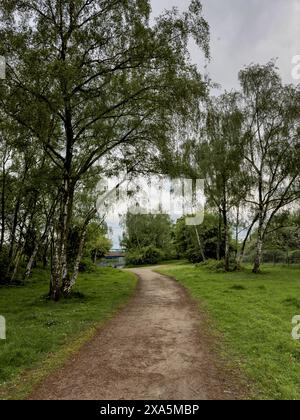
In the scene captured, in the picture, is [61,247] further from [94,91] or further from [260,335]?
[260,335]

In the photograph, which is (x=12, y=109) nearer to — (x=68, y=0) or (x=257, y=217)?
(x=68, y=0)

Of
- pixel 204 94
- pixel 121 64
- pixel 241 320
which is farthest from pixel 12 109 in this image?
pixel 241 320

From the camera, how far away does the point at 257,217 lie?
3644cm

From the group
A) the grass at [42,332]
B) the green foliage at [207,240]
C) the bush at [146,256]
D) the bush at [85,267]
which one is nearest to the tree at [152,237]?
the bush at [146,256]

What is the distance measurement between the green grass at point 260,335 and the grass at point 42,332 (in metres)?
4.62

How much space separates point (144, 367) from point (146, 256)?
6760cm

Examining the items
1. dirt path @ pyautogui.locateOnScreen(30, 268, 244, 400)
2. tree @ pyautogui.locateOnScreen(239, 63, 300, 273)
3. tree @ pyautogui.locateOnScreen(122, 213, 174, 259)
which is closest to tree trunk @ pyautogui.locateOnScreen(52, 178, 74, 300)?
dirt path @ pyautogui.locateOnScreen(30, 268, 244, 400)

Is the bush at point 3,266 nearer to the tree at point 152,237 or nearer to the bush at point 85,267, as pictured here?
the bush at point 85,267

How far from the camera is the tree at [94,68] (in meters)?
16.1

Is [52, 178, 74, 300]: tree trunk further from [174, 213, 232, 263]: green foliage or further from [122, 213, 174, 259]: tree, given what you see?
[122, 213, 174, 259]: tree

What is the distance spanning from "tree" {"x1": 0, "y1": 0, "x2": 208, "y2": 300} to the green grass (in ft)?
30.3

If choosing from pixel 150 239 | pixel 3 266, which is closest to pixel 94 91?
pixel 3 266

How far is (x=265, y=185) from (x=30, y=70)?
Answer: 89.8ft

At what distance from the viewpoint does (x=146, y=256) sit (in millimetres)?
75812
